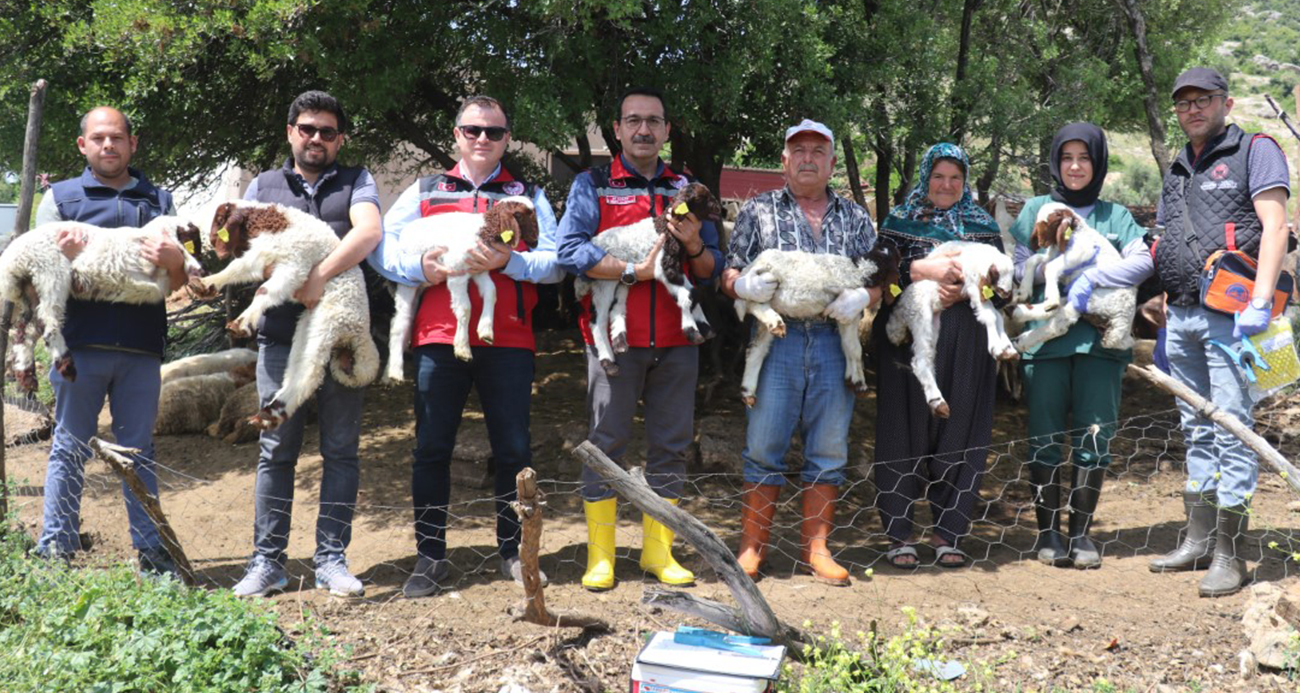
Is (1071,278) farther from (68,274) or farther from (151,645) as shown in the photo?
(68,274)

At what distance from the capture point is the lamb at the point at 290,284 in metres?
4.14

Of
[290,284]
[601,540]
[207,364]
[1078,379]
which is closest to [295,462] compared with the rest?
[290,284]

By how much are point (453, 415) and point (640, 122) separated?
59.1 inches

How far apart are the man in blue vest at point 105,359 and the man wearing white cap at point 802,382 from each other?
254cm

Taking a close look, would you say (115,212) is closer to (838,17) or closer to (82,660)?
(82,660)

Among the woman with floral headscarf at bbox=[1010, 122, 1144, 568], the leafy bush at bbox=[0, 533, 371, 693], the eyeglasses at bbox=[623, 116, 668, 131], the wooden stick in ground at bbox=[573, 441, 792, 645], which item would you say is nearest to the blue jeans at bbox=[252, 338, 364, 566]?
the leafy bush at bbox=[0, 533, 371, 693]

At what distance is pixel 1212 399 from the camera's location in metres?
4.52

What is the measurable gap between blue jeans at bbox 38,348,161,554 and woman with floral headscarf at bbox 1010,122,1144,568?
3951 mm

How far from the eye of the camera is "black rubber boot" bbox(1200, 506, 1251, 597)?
4.49 m

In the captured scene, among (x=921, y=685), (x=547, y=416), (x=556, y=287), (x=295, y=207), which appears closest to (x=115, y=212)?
(x=295, y=207)

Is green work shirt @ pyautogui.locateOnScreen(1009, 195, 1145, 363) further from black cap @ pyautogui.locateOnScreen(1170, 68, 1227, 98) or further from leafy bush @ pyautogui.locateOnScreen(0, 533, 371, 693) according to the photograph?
leafy bush @ pyautogui.locateOnScreen(0, 533, 371, 693)

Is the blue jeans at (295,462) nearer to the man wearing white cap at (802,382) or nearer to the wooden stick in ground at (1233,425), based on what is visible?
the man wearing white cap at (802,382)

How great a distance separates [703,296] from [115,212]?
12.1 ft

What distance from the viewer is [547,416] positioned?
719 centimetres
